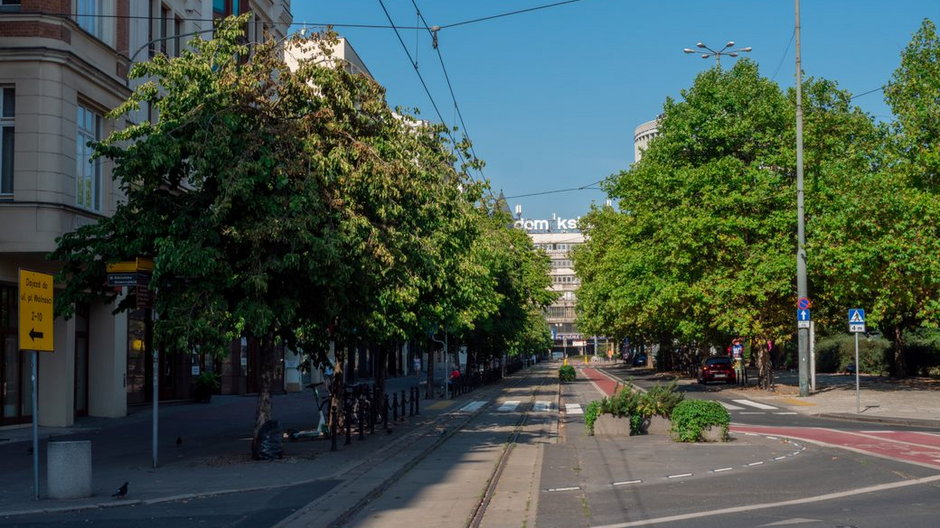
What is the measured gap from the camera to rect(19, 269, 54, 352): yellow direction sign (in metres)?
13.2

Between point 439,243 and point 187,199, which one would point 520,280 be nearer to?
point 439,243

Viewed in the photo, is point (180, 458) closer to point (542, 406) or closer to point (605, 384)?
point (542, 406)

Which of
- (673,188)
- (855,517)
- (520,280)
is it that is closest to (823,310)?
(673,188)

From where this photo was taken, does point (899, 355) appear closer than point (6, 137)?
No

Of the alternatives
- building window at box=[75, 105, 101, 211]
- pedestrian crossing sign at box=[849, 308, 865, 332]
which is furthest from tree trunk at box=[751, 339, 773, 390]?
building window at box=[75, 105, 101, 211]

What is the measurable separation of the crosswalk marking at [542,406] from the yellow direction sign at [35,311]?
21.8m

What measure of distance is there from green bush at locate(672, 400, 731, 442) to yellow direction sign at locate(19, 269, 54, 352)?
38.5 feet

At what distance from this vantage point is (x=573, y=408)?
34906 millimetres

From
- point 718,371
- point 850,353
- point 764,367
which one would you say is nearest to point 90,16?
point 764,367

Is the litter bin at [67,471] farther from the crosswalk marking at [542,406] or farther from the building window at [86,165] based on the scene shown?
the crosswalk marking at [542,406]

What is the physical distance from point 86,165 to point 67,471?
43.9 feet

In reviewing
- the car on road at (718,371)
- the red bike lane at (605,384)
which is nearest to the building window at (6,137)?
the red bike lane at (605,384)

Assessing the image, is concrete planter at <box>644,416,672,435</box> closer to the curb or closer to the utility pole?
the curb

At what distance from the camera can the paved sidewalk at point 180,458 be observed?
13.9m
